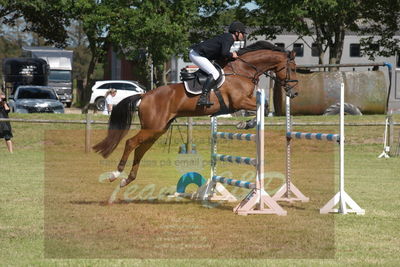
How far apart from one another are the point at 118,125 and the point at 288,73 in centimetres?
271

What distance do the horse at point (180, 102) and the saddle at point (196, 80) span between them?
74mm

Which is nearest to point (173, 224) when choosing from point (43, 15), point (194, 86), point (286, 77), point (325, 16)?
point (194, 86)

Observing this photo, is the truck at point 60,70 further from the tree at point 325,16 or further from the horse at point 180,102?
the horse at point 180,102

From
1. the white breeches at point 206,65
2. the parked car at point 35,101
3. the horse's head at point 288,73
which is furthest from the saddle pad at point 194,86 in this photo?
the parked car at point 35,101

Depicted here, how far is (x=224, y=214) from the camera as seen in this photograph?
9789 millimetres

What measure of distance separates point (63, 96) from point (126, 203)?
1587 inches

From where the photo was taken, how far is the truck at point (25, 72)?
44.9m

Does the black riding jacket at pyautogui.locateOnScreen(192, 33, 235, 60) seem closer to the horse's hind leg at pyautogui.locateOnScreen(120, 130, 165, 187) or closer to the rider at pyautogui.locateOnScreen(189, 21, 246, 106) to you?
the rider at pyautogui.locateOnScreen(189, 21, 246, 106)

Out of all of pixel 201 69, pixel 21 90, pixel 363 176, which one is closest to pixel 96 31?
pixel 21 90

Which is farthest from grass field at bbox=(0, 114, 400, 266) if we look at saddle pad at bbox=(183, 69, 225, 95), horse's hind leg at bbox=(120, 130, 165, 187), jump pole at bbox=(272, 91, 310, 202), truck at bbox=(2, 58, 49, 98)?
truck at bbox=(2, 58, 49, 98)

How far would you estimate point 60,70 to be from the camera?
1993 inches

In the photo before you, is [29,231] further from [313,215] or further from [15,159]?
[15,159]

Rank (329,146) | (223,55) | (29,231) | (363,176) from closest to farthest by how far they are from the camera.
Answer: (29,231), (223,55), (363,176), (329,146)

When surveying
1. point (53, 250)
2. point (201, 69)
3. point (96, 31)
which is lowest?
point (53, 250)
